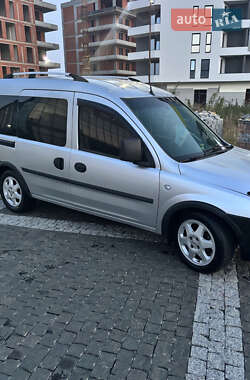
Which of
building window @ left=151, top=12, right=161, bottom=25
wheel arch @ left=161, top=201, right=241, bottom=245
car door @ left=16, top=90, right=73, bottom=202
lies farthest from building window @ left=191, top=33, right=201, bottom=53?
wheel arch @ left=161, top=201, right=241, bottom=245

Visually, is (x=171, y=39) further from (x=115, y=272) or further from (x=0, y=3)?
(x=115, y=272)

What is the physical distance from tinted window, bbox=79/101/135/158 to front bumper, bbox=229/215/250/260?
1.50 m

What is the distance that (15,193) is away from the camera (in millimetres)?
5379

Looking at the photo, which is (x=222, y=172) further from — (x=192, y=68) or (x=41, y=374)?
(x=192, y=68)

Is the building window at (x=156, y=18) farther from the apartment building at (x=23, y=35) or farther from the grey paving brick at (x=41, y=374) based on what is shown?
the grey paving brick at (x=41, y=374)

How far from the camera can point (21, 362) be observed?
2473 millimetres

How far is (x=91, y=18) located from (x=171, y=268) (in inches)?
2632

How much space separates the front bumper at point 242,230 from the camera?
3.19m

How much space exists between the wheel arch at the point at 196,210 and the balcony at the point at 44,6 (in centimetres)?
5739

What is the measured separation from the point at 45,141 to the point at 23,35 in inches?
2043

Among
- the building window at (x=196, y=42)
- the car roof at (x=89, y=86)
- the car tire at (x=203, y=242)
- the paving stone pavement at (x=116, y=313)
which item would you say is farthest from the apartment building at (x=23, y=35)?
the car tire at (x=203, y=242)

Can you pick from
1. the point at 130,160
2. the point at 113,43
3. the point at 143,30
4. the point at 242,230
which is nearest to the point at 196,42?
the point at 143,30

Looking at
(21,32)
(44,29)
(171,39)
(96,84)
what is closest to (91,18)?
(44,29)

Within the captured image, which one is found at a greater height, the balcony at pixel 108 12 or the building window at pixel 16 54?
the balcony at pixel 108 12
